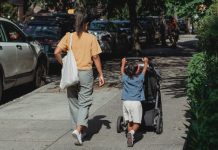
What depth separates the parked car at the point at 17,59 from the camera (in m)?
11.3

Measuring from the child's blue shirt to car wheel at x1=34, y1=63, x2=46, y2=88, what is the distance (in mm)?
6258

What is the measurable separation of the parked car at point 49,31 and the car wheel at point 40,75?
232 centimetres

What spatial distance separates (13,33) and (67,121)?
418 cm

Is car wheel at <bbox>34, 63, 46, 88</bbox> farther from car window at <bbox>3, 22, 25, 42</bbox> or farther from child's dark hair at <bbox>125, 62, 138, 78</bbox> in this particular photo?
child's dark hair at <bbox>125, 62, 138, 78</bbox>

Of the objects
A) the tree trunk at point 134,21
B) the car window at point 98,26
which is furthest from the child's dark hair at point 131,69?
the car window at point 98,26

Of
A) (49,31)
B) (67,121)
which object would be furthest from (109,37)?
(67,121)

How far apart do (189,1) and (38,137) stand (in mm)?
3400

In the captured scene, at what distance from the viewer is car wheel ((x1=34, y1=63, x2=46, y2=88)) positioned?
44.3 feet

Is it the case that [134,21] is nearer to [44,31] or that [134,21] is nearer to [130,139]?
[44,31]

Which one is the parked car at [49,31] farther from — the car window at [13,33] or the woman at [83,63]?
the woman at [83,63]

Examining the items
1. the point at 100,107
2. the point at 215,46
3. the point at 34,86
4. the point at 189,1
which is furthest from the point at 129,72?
the point at 34,86

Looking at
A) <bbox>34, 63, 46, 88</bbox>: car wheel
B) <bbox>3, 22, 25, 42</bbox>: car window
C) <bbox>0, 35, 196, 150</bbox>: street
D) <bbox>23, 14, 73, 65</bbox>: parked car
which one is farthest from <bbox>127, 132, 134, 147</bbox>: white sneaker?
<bbox>23, 14, 73, 65</bbox>: parked car

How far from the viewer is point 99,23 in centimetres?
2359

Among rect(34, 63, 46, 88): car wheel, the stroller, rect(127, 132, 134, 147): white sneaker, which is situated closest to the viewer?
rect(127, 132, 134, 147): white sneaker
